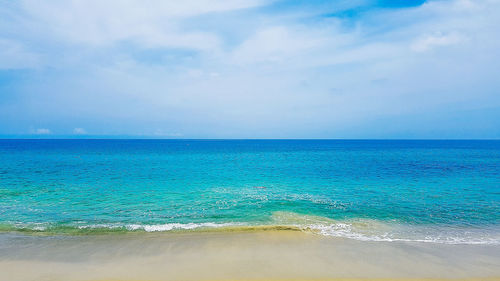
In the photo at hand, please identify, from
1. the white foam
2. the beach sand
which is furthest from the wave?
the beach sand

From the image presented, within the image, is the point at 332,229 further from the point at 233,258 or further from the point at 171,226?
the point at 171,226

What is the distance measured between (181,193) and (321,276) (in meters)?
16.9

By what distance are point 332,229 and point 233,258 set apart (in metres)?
6.63

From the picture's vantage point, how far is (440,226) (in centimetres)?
1530

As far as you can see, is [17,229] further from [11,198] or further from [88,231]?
[11,198]

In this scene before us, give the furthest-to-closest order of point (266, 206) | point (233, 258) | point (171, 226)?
point (266, 206) < point (171, 226) < point (233, 258)

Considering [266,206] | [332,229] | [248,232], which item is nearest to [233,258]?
[248,232]

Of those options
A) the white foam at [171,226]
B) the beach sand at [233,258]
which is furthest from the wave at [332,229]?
the beach sand at [233,258]

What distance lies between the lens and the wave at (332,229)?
536 inches

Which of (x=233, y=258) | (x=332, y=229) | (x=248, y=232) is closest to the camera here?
(x=233, y=258)

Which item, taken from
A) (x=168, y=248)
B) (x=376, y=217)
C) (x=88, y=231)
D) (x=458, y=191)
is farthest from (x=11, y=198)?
(x=458, y=191)

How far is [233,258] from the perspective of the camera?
11.2 m

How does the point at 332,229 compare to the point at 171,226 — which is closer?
the point at 332,229

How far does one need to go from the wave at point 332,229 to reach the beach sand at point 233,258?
742 millimetres
